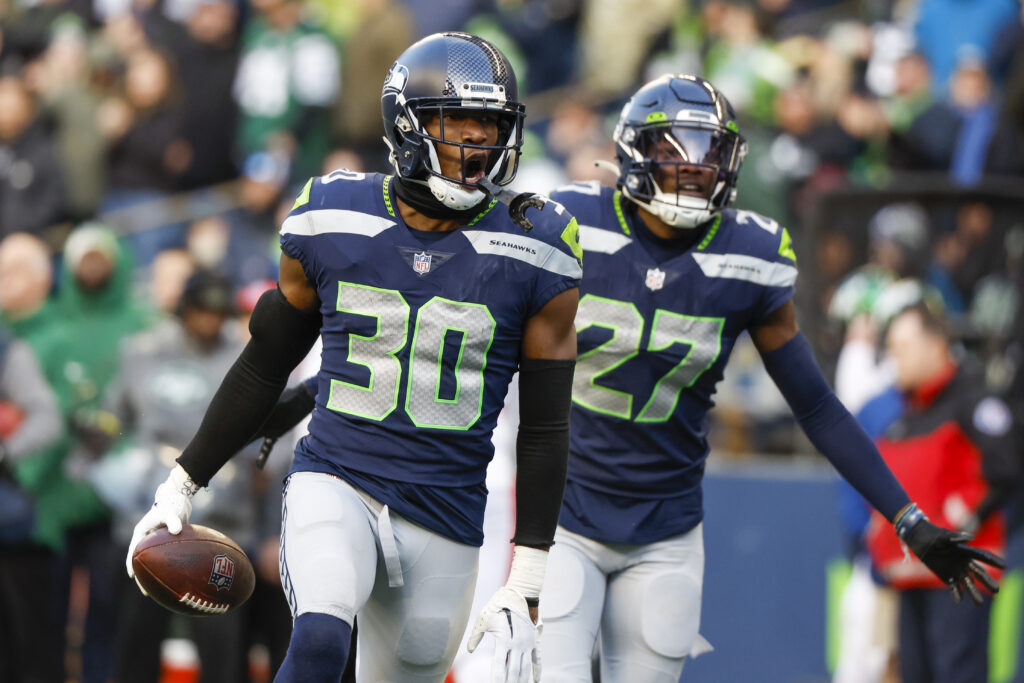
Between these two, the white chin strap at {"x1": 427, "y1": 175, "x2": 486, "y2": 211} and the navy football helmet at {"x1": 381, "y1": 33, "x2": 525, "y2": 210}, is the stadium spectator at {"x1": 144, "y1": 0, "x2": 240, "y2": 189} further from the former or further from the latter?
the white chin strap at {"x1": 427, "y1": 175, "x2": 486, "y2": 211}

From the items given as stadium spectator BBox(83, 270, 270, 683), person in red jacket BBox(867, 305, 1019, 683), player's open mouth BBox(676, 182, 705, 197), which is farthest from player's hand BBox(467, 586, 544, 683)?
person in red jacket BBox(867, 305, 1019, 683)

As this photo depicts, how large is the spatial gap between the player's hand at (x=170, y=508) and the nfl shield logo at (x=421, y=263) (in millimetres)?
847

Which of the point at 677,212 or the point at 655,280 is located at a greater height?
the point at 677,212

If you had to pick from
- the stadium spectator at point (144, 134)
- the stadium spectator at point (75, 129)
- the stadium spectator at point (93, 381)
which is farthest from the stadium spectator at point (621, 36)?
the stadium spectator at point (93, 381)

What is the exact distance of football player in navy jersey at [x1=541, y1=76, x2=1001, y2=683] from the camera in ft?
14.5

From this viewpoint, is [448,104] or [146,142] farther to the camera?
[146,142]

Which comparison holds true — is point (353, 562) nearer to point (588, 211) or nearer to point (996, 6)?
point (588, 211)

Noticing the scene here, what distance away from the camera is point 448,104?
3.74 metres

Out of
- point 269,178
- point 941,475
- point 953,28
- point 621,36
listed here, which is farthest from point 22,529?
point 953,28

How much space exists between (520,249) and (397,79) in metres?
0.55

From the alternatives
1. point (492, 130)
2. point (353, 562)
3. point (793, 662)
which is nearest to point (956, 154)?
point (793, 662)

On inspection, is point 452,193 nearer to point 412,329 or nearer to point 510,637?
point 412,329

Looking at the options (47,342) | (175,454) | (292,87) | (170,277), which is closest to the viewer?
(175,454)

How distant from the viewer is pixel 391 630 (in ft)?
12.3
